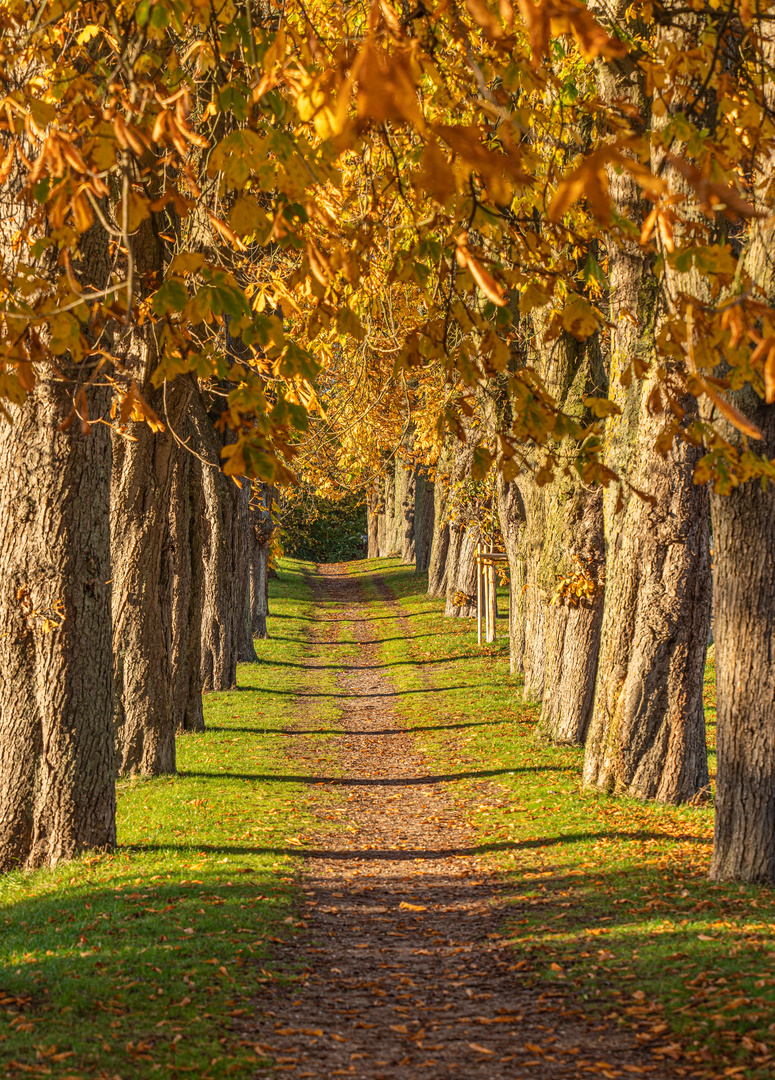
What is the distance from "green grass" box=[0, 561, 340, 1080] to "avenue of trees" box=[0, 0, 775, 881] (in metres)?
0.82

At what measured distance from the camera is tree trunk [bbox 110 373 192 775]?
39.5ft

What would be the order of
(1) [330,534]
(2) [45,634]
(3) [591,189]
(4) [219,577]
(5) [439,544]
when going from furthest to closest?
(1) [330,534]
(5) [439,544]
(4) [219,577]
(2) [45,634]
(3) [591,189]

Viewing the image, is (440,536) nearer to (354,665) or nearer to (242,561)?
(354,665)

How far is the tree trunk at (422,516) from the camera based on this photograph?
37062 millimetres

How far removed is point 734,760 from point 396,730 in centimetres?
966

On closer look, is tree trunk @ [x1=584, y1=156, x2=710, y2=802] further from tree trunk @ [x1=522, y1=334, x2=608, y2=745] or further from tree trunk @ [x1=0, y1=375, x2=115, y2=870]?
tree trunk @ [x1=0, y1=375, x2=115, y2=870]

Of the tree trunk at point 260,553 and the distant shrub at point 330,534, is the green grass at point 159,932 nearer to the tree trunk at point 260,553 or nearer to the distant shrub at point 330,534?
the tree trunk at point 260,553

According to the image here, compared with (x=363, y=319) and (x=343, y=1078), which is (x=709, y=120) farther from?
(x=343, y=1078)

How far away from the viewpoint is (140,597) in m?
12.2

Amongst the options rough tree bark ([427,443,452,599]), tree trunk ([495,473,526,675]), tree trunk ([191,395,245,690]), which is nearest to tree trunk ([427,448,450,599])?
rough tree bark ([427,443,452,599])

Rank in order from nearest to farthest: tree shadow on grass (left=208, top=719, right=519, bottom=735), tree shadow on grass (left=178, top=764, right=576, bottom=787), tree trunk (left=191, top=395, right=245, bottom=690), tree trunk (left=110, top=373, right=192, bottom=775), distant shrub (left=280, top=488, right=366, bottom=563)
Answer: tree trunk (left=110, top=373, right=192, bottom=775) → tree shadow on grass (left=178, top=764, right=576, bottom=787) → tree shadow on grass (left=208, top=719, right=519, bottom=735) → tree trunk (left=191, top=395, right=245, bottom=690) → distant shrub (left=280, top=488, right=366, bottom=563)

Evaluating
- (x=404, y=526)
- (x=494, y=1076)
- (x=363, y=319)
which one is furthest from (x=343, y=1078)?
(x=404, y=526)

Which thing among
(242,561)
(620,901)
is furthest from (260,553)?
(620,901)

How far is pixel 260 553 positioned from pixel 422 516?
41.7ft
